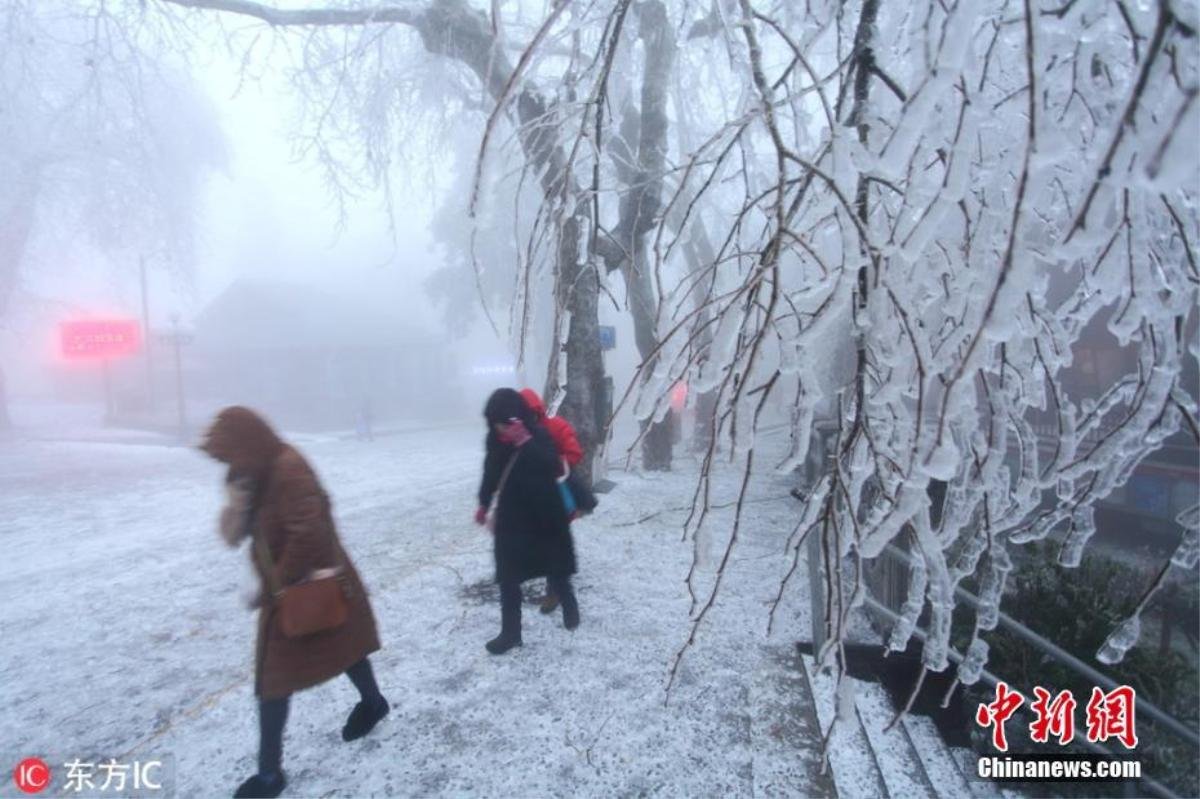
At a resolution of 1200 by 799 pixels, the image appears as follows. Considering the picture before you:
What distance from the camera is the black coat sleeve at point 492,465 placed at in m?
3.71

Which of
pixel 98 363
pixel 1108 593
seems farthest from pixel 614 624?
pixel 98 363

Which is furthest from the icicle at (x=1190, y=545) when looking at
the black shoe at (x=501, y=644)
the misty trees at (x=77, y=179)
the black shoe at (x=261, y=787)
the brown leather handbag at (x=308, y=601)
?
the misty trees at (x=77, y=179)

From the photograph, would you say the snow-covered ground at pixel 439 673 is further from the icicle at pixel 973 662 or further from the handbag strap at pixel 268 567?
the icicle at pixel 973 662

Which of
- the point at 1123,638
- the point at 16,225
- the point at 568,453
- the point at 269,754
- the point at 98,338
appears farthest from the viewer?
the point at 98,338

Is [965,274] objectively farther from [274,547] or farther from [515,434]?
[515,434]

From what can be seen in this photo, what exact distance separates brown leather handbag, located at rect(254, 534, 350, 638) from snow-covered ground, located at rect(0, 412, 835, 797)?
21cm

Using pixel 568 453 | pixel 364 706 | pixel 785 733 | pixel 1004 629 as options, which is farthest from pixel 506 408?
pixel 1004 629

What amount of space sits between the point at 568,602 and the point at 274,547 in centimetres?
195

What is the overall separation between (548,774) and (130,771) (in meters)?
1.91

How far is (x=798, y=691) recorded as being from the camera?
327cm

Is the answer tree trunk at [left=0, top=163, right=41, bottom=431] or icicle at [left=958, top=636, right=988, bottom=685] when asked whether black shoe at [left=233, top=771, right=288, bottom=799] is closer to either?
icicle at [left=958, top=636, right=988, bottom=685]

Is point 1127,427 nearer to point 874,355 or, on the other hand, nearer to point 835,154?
point 874,355

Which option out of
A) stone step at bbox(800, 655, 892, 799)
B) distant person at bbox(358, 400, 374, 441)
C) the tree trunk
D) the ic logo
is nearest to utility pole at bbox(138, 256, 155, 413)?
the tree trunk

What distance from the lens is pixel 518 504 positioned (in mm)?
3646
